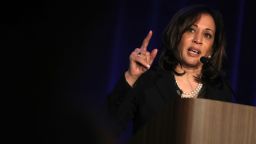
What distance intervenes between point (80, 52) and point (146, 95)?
2.97 feet

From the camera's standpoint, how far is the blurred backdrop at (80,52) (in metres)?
2.46

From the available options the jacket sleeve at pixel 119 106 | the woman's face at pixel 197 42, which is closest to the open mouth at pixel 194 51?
the woman's face at pixel 197 42

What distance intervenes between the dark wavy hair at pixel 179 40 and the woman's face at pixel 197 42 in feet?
0.06

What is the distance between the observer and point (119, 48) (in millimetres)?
2705

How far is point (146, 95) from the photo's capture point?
1.83m

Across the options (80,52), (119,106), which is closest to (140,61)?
(119,106)

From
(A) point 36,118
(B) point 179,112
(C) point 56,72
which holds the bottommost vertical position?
(A) point 36,118

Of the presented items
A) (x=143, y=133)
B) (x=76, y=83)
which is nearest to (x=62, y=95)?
(x=76, y=83)

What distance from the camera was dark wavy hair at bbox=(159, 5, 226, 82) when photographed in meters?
1.97

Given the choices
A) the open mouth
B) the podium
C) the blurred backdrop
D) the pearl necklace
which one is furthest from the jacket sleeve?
the blurred backdrop

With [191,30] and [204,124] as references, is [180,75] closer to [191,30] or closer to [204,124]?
[191,30]

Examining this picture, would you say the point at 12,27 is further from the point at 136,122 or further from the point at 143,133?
the point at 143,133

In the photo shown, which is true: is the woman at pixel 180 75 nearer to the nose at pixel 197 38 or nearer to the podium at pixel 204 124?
the nose at pixel 197 38

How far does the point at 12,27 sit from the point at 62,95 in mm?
457
